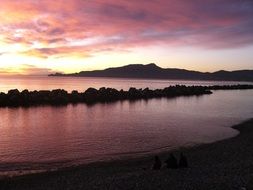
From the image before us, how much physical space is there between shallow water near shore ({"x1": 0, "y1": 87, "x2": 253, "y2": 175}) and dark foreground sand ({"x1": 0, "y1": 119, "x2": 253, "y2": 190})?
221 centimetres

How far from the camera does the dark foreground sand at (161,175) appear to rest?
628 inches

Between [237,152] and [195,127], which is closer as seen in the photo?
[237,152]

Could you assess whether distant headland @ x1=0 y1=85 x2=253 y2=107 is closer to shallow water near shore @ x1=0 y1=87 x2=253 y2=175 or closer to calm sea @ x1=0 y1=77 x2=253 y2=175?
shallow water near shore @ x1=0 y1=87 x2=253 y2=175

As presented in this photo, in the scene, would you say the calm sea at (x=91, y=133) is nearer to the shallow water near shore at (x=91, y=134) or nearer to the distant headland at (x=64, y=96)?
the shallow water near shore at (x=91, y=134)

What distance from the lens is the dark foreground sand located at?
15945mm

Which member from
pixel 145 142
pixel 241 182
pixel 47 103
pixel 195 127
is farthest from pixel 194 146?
pixel 47 103

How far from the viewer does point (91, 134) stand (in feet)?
111

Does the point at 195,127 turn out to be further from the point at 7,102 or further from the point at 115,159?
the point at 7,102

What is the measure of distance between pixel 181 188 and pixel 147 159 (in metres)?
9.32

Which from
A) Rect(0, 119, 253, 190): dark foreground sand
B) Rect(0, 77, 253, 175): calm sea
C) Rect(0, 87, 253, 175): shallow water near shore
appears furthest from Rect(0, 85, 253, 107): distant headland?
Rect(0, 119, 253, 190): dark foreground sand

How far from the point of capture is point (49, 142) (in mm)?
30250

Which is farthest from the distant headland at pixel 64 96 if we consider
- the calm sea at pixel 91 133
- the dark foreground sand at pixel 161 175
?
the dark foreground sand at pixel 161 175

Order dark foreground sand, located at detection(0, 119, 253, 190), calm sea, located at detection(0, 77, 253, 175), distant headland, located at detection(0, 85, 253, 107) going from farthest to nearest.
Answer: distant headland, located at detection(0, 85, 253, 107)
calm sea, located at detection(0, 77, 253, 175)
dark foreground sand, located at detection(0, 119, 253, 190)

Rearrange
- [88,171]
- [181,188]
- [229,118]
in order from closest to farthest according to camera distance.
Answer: [181,188]
[88,171]
[229,118]
